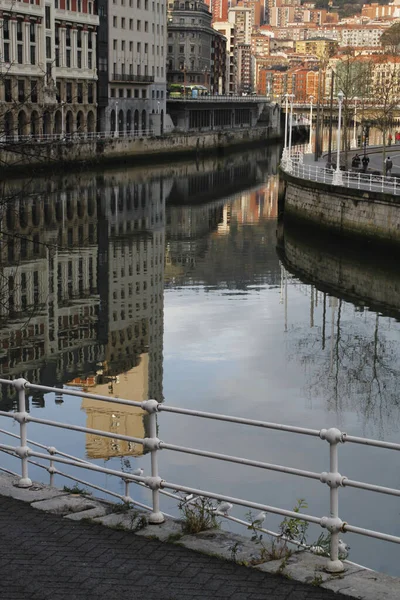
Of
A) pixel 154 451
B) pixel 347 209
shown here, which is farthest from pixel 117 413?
pixel 347 209

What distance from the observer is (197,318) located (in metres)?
29.3

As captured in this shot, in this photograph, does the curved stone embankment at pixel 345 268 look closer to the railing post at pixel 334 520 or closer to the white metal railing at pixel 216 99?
the railing post at pixel 334 520

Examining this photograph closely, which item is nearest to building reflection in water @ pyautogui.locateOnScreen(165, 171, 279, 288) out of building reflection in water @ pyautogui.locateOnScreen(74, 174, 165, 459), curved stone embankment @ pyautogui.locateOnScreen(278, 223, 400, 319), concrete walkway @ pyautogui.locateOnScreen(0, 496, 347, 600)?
building reflection in water @ pyautogui.locateOnScreen(74, 174, 165, 459)

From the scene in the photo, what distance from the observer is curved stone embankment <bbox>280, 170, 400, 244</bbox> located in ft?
129

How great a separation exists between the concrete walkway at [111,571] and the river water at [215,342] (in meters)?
5.11

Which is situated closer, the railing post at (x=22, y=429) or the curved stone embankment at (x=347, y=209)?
the railing post at (x=22, y=429)

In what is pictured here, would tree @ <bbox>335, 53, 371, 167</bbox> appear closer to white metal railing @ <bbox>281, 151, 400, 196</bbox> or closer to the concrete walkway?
white metal railing @ <bbox>281, 151, 400, 196</bbox>

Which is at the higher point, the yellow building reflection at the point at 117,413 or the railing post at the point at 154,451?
the railing post at the point at 154,451

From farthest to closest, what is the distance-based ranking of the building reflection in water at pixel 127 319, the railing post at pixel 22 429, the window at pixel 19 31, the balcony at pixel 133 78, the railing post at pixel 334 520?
the balcony at pixel 133 78 → the window at pixel 19 31 → the building reflection in water at pixel 127 319 → the railing post at pixel 22 429 → the railing post at pixel 334 520

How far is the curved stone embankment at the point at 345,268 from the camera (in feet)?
105

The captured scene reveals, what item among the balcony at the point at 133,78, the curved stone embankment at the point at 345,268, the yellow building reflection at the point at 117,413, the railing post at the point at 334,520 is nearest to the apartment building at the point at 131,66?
the balcony at the point at 133,78

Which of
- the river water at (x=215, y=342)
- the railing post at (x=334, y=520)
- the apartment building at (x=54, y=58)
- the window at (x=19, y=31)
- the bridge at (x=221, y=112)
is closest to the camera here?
the railing post at (x=334, y=520)

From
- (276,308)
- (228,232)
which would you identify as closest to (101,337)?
(276,308)

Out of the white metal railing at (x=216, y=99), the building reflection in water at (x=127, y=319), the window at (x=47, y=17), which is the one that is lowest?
the building reflection in water at (x=127, y=319)
